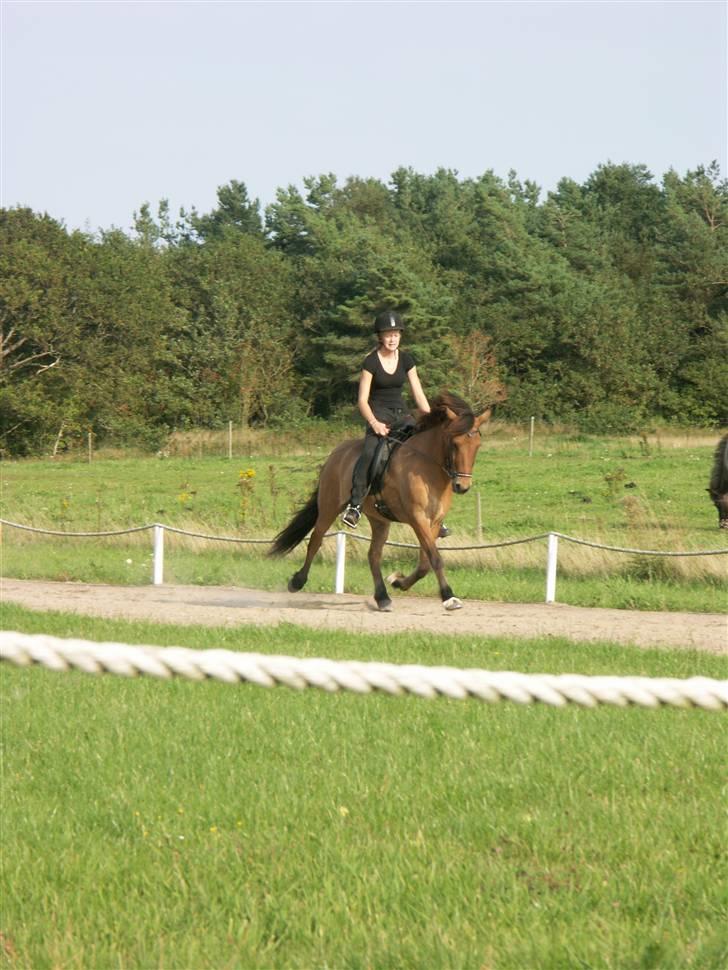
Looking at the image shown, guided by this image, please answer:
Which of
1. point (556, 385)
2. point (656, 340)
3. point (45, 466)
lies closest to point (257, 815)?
point (45, 466)

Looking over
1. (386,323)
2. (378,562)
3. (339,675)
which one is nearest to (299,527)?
(378,562)

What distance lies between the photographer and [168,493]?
34.2 meters

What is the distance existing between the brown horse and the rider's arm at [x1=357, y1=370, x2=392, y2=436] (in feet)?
1.08

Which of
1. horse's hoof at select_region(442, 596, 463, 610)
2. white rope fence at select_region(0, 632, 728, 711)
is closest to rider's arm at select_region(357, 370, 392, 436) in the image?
horse's hoof at select_region(442, 596, 463, 610)

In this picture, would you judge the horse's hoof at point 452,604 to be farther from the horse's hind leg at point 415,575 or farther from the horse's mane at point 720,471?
the horse's mane at point 720,471

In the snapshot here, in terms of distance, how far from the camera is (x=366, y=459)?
14.8 metres

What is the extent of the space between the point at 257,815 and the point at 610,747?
2.24 m

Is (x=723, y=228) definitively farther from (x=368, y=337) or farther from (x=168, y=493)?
(x=168, y=493)

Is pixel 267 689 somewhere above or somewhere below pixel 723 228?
below

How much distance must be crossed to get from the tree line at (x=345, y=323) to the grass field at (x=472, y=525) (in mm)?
14226

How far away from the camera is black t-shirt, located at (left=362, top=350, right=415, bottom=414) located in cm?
1443

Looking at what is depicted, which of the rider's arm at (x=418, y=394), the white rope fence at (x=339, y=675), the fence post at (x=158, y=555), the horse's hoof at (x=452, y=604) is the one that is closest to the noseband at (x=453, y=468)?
the rider's arm at (x=418, y=394)

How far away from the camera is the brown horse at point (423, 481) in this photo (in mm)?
13742

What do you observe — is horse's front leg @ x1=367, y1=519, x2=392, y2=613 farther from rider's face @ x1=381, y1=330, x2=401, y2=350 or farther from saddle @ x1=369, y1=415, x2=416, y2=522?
rider's face @ x1=381, y1=330, x2=401, y2=350
